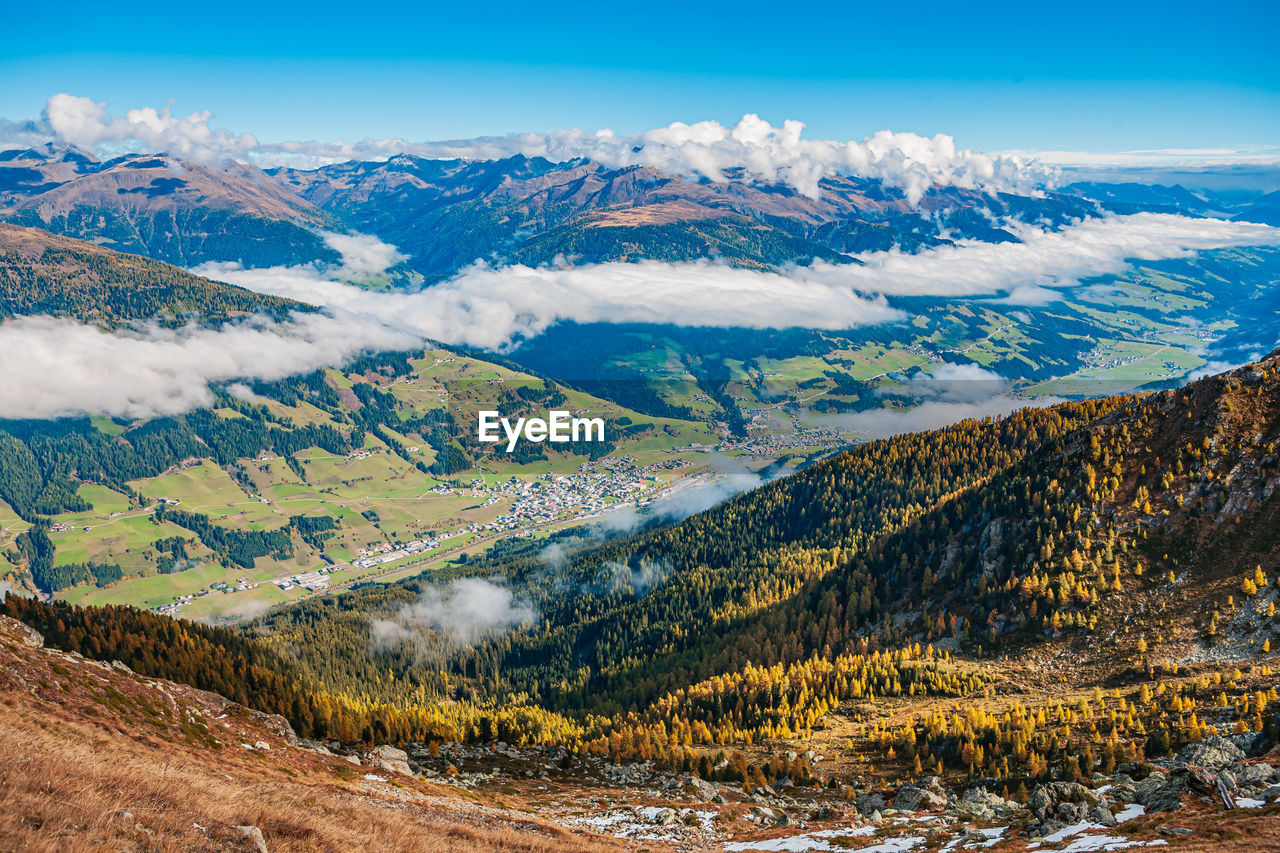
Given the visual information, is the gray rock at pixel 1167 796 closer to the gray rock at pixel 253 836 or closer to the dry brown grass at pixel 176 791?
the dry brown grass at pixel 176 791

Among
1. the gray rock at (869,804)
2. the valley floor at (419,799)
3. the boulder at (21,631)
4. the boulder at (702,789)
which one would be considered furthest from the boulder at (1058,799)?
the boulder at (21,631)

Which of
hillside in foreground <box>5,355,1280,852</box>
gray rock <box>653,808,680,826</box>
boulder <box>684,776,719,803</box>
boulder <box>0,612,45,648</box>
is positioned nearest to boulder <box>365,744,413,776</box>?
hillside in foreground <box>5,355,1280,852</box>

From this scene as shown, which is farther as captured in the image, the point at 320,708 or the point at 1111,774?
the point at 320,708

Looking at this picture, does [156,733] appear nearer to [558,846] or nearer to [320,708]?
[320,708]

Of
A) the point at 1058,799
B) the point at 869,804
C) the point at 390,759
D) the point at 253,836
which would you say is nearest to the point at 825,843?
the point at 869,804

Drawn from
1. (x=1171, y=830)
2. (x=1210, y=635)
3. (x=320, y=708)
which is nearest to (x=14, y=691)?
(x=320, y=708)

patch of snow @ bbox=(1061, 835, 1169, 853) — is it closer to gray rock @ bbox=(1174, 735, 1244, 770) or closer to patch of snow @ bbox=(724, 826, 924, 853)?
patch of snow @ bbox=(724, 826, 924, 853)
